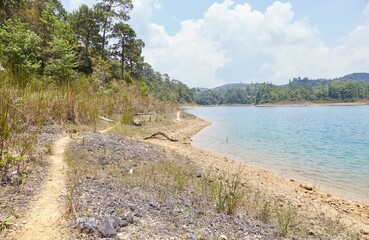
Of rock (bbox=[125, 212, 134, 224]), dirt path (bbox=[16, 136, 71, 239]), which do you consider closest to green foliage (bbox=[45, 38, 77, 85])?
dirt path (bbox=[16, 136, 71, 239])

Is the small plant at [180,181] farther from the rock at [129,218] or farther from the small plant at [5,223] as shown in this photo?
the small plant at [5,223]

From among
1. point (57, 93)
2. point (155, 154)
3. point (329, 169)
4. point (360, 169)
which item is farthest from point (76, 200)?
point (360, 169)

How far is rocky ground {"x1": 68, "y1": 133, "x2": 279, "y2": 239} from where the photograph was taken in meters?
4.04

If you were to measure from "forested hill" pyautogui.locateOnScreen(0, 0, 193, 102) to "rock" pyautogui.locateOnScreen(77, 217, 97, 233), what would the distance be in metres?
5.52

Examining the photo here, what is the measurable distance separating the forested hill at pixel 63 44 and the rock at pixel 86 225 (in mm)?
5517

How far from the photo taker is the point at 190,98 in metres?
149

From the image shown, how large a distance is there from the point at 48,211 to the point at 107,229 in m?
1.17

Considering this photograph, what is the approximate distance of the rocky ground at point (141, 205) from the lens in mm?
4043

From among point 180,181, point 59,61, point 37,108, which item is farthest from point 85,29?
point 180,181

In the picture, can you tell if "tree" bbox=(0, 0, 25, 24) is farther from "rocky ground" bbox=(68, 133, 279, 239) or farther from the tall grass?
"rocky ground" bbox=(68, 133, 279, 239)

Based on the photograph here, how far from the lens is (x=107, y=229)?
A: 3.75 metres

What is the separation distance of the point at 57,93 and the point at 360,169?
48.5 ft

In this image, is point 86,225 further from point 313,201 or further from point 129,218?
point 313,201

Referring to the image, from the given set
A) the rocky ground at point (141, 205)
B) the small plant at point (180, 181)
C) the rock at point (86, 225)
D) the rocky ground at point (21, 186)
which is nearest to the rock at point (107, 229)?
the rocky ground at point (141, 205)
